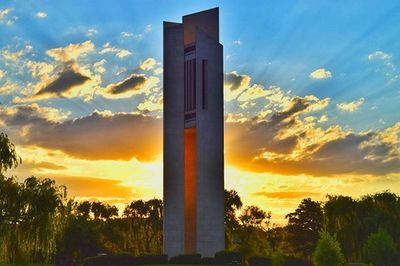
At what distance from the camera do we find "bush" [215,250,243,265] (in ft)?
185

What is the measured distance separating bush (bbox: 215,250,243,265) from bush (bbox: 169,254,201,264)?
6.00 feet

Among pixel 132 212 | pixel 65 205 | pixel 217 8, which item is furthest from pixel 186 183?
pixel 65 205

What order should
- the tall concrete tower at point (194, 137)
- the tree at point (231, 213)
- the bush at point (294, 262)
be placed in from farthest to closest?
the tree at point (231, 213)
the tall concrete tower at point (194, 137)
the bush at point (294, 262)

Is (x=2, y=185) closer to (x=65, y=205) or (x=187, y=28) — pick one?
(x=65, y=205)

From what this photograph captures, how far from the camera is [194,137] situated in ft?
219

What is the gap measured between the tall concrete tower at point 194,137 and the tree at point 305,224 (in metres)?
28.7

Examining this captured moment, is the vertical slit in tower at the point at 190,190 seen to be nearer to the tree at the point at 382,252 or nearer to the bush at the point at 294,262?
the bush at the point at 294,262

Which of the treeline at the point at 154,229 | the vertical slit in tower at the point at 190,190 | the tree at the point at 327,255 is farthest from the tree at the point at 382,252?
the vertical slit in tower at the point at 190,190

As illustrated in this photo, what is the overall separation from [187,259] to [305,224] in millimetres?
36269

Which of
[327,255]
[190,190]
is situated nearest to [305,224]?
[190,190]

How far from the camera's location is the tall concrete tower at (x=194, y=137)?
205ft

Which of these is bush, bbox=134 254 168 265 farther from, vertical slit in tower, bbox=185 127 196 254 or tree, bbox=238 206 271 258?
tree, bbox=238 206 271 258

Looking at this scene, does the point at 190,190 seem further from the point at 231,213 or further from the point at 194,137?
the point at 231,213

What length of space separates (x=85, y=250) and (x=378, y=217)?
32551 mm
